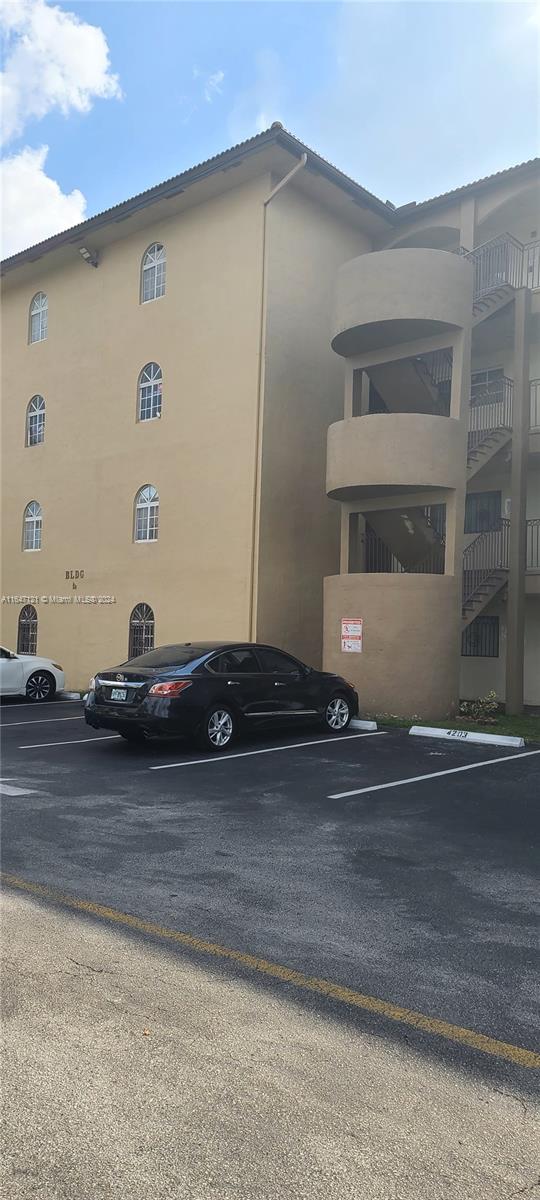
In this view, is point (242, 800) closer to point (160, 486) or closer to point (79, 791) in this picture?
point (79, 791)

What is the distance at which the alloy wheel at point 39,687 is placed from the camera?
18.3m

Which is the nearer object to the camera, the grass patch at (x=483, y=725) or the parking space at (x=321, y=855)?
the parking space at (x=321, y=855)

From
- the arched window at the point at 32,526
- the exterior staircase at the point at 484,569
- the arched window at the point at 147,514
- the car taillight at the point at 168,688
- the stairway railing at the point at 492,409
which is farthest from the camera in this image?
the arched window at the point at 32,526

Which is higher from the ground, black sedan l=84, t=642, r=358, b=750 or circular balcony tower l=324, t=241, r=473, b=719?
circular balcony tower l=324, t=241, r=473, b=719

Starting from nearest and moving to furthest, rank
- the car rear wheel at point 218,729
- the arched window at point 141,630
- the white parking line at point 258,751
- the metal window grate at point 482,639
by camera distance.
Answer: the white parking line at point 258,751
the car rear wheel at point 218,729
the metal window grate at point 482,639
the arched window at point 141,630

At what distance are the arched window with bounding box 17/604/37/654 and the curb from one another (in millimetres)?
12718

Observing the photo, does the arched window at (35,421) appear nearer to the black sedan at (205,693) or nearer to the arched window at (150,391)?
the arched window at (150,391)

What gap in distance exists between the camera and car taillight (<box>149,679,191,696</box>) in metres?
10.8

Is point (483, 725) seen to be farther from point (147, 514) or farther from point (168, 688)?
point (147, 514)

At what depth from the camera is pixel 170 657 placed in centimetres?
1171

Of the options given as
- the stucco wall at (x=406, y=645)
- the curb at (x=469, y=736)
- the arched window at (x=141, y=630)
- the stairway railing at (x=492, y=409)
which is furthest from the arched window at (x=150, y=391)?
the curb at (x=469, y=736)

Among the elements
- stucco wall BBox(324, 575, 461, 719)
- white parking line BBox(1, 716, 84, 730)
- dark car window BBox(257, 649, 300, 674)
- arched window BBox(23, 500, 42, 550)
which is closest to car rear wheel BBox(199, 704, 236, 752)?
dark car window BBox(257, 649, 300, 674)

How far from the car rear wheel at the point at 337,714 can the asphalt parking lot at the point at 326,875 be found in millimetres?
2300

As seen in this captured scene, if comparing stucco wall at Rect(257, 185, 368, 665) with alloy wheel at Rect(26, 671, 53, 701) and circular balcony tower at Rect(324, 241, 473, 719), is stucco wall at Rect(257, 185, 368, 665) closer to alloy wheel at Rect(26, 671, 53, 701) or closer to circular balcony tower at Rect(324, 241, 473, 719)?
circular balcony tower at Rect(324, 241, 473, 719)
